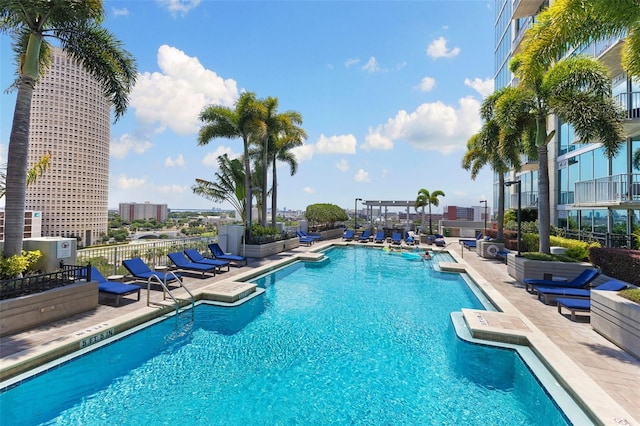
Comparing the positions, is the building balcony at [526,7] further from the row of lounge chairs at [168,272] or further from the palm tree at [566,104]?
the row of lounge chairs at [168,272]

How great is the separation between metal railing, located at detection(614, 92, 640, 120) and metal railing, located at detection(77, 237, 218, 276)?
17.5 m

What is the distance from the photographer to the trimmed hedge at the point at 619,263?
765 centimetres

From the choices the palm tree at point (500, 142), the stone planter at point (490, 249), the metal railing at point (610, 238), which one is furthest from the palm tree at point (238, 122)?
the metal railing at point (610, 238)

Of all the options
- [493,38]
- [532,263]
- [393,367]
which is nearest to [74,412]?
[393,367]

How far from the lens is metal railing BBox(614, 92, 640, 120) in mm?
11064

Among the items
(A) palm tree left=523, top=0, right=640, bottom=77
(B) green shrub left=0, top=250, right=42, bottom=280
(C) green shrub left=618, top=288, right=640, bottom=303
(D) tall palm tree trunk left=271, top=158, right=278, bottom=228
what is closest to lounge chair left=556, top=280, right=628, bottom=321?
(C) green shrub left=618, top=288, right=640, bottom=303

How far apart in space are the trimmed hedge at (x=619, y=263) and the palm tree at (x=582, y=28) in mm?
4568

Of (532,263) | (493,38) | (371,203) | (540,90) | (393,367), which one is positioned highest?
(493,38)

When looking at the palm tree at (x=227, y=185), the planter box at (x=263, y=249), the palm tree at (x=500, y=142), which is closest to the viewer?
the palm tree at (x=500, y=142)

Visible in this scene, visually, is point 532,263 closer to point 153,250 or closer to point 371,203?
point 153,250

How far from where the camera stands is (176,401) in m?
4.13

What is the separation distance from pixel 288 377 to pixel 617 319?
19.2ft

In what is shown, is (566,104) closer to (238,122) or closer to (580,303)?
(580,303)

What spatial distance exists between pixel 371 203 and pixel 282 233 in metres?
13.0
